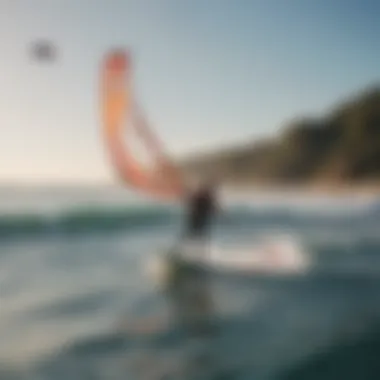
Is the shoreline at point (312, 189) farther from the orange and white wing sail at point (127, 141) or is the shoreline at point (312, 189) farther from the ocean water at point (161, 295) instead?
the orange and white wing sail at point (127, 141)

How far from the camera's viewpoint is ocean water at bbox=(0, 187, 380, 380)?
1.22m

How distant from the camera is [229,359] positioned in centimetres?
123

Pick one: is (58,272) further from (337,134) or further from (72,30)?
(337,134)

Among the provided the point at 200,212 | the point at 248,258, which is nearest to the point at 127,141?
the point at 200,212

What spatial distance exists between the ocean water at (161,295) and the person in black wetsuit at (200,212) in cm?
2

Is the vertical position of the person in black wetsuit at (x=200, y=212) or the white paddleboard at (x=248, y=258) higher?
the person in black wetsuit at (x=200, y=212)

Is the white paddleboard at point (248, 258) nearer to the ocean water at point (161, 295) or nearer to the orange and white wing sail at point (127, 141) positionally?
the ocean water at point (161, 295)

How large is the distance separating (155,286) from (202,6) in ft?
1.74

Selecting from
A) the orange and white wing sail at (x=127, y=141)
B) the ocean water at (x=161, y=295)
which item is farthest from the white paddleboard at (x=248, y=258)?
the orange and white wing sail at (x=127, y=141)

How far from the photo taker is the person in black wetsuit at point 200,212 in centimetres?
130

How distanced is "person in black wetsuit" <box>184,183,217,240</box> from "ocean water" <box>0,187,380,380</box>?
0.07 feet

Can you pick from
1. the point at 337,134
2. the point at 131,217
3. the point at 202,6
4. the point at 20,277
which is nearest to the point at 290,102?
the point at 337,134

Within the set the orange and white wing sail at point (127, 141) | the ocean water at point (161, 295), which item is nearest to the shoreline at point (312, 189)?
the ocean water at point (161, 295)

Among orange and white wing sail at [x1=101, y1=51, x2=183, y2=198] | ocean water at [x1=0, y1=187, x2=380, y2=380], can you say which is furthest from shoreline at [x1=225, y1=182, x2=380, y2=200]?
orange and white wing sail at [x1=101, y1=51, x2=183, y2=198]
